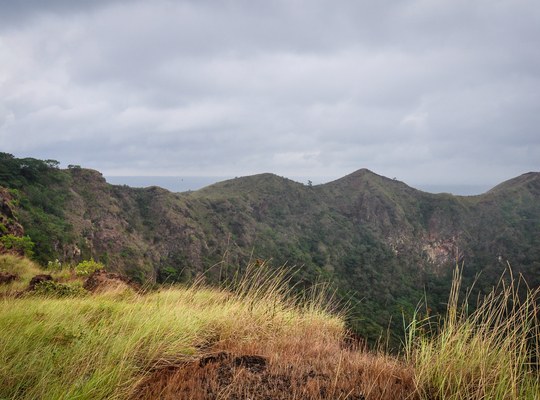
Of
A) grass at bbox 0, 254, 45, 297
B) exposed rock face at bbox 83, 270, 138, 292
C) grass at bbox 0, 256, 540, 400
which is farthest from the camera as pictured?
grass at bbox 0, 254, 45, 297

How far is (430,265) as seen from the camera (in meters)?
83.6

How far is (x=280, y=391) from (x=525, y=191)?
430 feet

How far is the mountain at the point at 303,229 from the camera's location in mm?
38969

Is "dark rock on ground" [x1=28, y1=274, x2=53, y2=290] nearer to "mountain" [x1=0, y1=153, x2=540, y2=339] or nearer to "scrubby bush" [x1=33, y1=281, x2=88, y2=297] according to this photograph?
"scrubby bush" [x1=33, y1=281, x2=88, y2=297]

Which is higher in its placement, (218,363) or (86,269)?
(218,363)

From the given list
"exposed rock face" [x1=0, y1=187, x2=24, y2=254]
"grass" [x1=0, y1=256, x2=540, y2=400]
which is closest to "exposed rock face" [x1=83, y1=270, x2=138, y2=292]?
"grass" [x1=0, y1=256, x2=540, y2=400]

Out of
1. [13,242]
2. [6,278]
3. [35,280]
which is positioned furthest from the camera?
[13,242]

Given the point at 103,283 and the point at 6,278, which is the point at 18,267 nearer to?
the point at 6,278

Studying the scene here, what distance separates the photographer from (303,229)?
80.8 meters

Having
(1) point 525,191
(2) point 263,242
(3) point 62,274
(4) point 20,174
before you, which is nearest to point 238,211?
(2) point 263,242

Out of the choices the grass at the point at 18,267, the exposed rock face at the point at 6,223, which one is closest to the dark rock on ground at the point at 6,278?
the grass at the point at 18,267

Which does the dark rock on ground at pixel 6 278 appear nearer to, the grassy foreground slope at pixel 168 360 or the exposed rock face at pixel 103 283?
the exposed rock face at pixel 103 283

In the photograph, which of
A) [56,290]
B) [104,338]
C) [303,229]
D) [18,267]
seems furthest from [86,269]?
[303,229]

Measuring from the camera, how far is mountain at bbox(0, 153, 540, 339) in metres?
39.0
